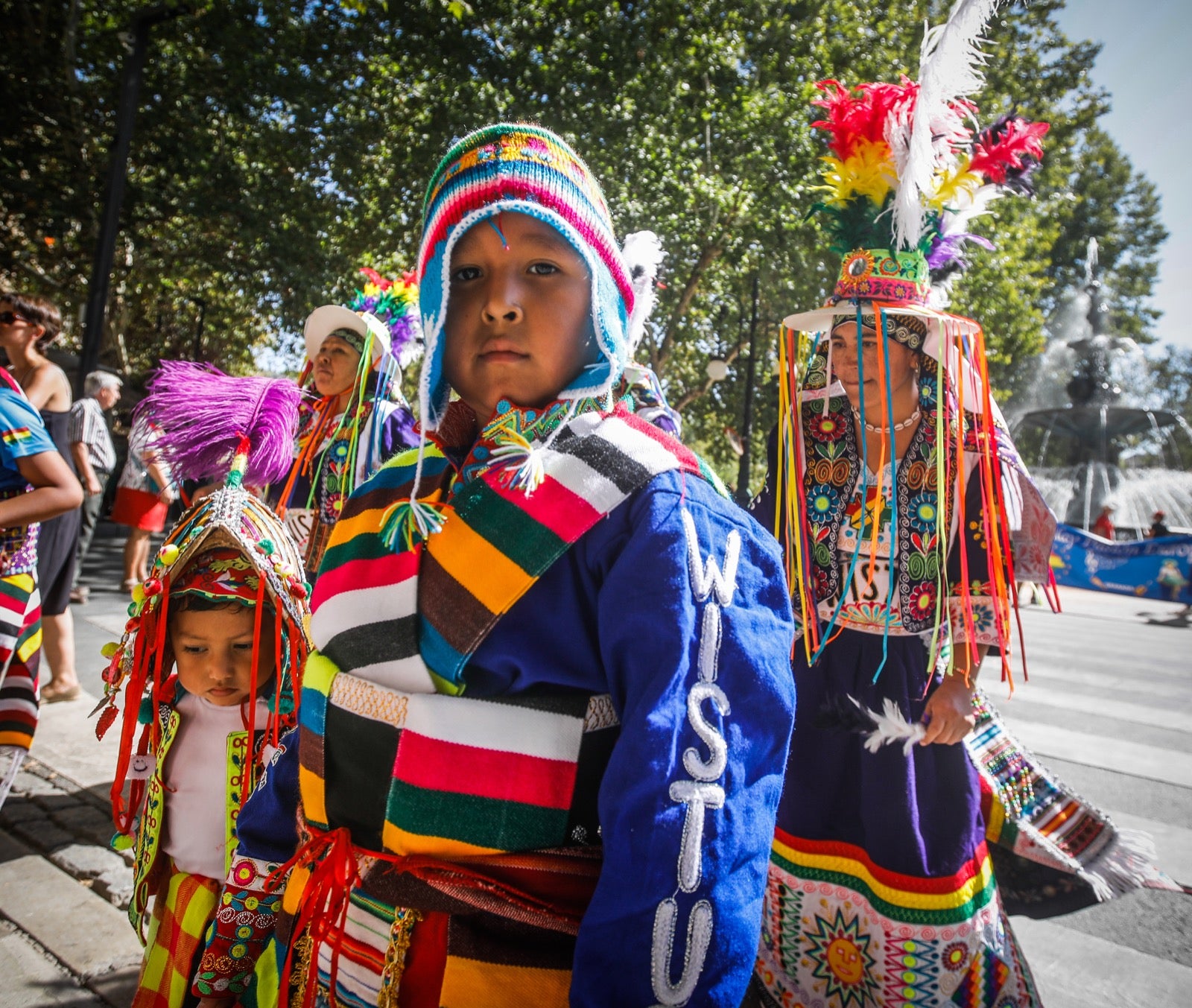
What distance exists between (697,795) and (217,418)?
5.77 ft

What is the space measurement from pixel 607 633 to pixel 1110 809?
13.5 ft

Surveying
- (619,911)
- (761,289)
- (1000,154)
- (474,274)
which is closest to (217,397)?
(474,274)

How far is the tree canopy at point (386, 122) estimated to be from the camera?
11.1 metres

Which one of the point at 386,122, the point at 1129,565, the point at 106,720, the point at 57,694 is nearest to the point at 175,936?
the point at 106,720

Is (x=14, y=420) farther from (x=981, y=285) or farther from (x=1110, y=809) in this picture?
(x=981, y=285)

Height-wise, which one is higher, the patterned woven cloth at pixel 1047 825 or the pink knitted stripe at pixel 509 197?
the pink knitted stripe at pixel 509 197

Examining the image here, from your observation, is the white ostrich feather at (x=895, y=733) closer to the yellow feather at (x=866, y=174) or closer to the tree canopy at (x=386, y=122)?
the yellow feather at (x=866, y=174)

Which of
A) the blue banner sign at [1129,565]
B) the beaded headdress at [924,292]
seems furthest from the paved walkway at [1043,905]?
the blue banner sign at [1129,565]

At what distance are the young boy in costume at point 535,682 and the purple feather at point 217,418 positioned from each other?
1.03 meters

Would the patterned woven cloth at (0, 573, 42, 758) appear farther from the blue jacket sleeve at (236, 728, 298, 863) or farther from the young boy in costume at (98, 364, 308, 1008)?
the blue jacket sleeve at (236, 728, 298, 863)

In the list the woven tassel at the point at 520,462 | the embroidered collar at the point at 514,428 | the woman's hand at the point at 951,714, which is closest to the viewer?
the woven tassel at the point at 520,462

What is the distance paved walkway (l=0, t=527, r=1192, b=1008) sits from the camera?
2494 mm

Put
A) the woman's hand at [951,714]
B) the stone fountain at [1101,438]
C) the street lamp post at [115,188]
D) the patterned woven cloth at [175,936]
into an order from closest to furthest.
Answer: the patterned woven cloth at [175,936], the woman's hand at [951,714], the street lamp post at [115,188], the stone fountain at [1101,438]

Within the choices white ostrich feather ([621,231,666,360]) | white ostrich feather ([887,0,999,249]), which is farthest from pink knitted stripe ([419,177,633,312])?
white ostrich feather ([887,0,999,249])
